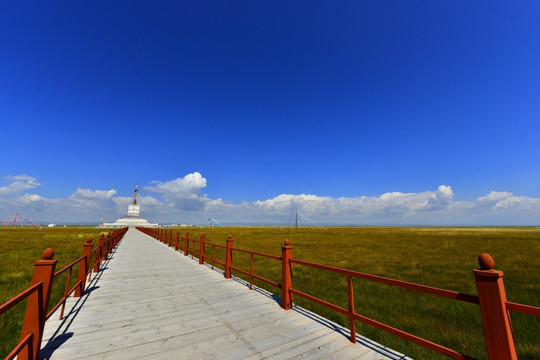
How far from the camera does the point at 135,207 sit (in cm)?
10281

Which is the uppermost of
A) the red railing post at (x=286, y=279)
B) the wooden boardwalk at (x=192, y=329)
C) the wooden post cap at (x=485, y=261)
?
the wooden post cap at (x=485, y=261)

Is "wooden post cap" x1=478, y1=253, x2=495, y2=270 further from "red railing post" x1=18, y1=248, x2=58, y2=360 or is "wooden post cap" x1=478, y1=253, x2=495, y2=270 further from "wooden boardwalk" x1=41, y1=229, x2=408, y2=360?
"red railing post" x1=18, y1=248, x2=58, y2=360

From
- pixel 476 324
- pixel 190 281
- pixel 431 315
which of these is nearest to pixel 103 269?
pixel 190 281

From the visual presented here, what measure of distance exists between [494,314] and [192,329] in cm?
459

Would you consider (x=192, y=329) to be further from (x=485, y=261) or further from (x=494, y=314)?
(x=485, y=261)

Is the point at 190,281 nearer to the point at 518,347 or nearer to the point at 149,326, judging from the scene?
the point at 149,326

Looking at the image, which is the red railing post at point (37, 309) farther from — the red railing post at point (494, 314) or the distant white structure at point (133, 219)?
the distant white structure at point (133, 219)

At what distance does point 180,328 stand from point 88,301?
3433mm

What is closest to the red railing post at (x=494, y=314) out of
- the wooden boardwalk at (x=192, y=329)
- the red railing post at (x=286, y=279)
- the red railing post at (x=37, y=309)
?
the wooden boardwalk at (x=192, y=329)

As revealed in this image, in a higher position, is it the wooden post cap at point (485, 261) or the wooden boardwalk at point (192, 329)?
the wooden post cap at point (485, 261)

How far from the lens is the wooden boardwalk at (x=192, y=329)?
3834mm

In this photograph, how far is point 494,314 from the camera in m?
2.54

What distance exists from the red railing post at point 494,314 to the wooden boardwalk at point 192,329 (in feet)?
5.52

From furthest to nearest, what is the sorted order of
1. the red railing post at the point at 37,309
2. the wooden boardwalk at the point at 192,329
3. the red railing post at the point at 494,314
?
1. the wooden boardwalk at the point at 192,329
2. the red railing post at the point at 37,309
3. the red railing post at the point at 494,314
